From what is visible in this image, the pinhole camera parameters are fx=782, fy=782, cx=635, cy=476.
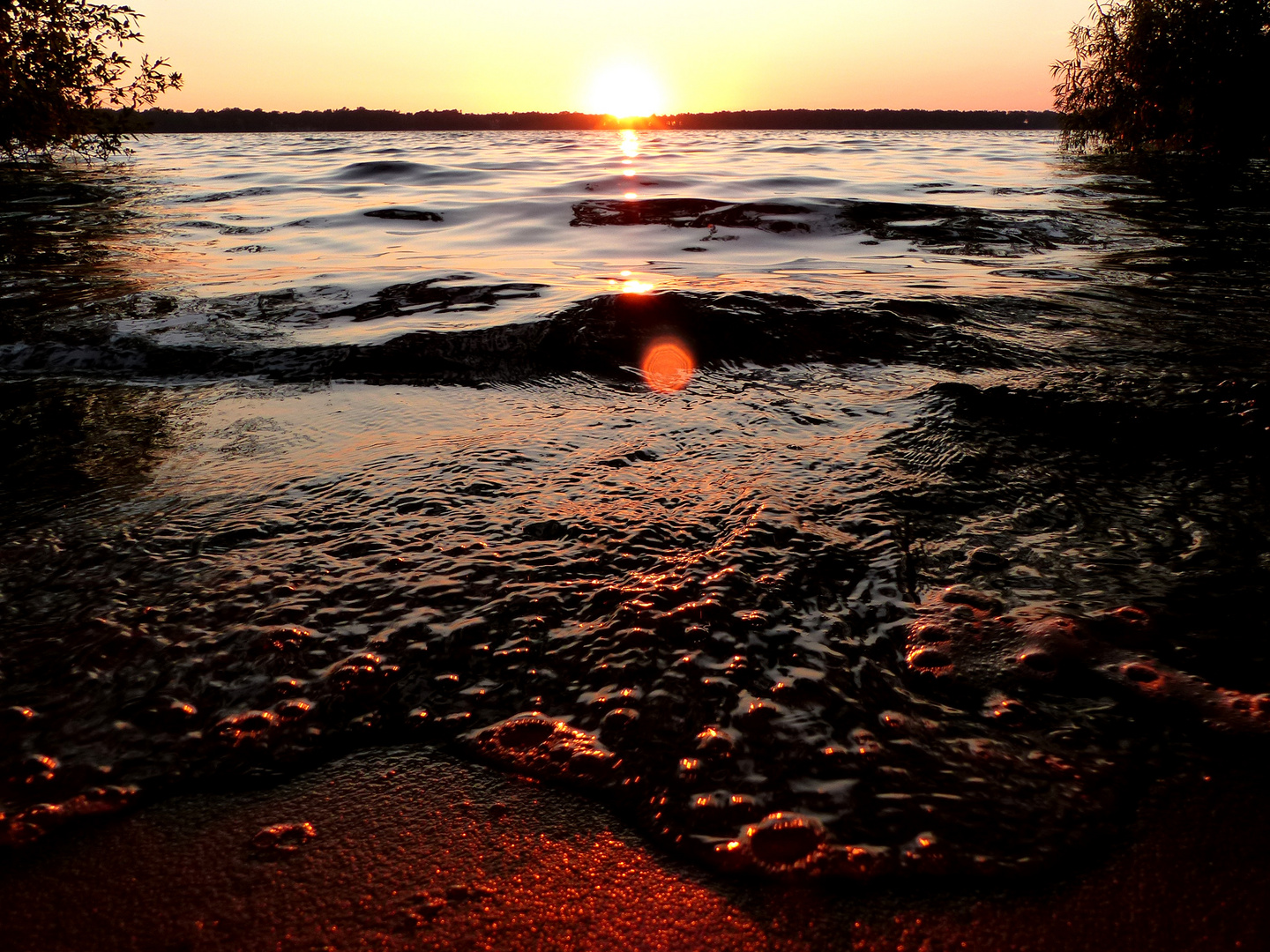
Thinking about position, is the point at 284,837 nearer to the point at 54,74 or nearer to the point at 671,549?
the point at 671,549

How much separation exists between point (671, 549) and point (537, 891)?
115cm

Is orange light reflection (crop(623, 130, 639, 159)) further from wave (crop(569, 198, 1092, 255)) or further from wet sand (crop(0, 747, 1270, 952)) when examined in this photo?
wet sand (crop(0, 747, 1270, 952))

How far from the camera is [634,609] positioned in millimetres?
2059

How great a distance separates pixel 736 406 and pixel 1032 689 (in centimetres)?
213

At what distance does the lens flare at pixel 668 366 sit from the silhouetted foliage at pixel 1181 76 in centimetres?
1807

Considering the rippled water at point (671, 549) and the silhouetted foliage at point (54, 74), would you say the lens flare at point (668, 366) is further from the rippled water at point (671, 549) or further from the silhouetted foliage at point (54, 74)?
the silhouetted foliage at point (54, 74)

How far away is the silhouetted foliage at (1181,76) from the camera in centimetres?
1584

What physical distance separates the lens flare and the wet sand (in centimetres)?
284

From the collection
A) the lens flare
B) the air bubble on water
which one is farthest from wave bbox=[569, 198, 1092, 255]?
the air bubble on water

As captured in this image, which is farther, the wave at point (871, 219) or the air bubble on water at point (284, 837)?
the wave at point (871, 219)

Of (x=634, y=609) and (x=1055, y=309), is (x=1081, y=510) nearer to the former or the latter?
(x=634, y=609)

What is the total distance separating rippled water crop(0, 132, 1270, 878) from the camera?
161cm

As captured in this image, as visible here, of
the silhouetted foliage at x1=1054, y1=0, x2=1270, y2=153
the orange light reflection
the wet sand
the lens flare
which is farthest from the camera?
the orange light reflection

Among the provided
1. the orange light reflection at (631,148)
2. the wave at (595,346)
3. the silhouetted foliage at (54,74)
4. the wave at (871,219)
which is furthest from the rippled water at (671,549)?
the orange light reflection at (631,148)
